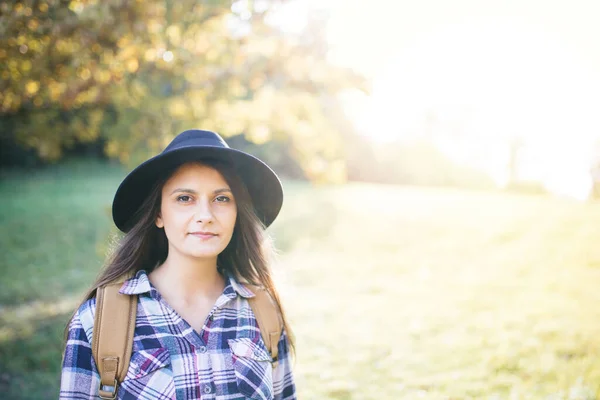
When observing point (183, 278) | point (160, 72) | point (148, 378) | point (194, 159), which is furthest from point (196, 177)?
point (160, 72)

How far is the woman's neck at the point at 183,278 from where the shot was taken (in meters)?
2.11

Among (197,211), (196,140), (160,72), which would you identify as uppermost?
(160,72)

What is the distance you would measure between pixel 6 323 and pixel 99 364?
200 inches

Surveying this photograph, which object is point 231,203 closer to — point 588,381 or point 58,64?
point 58,64

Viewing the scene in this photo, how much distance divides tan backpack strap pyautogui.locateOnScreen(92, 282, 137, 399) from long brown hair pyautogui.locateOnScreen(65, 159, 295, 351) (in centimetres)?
17

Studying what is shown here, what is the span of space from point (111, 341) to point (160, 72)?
128 inches

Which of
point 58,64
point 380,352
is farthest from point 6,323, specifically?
point 380,352

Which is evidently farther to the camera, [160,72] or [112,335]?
[160,72]

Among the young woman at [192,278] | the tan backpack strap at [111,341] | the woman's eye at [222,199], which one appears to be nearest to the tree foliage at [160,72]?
the young woman at [192,278]

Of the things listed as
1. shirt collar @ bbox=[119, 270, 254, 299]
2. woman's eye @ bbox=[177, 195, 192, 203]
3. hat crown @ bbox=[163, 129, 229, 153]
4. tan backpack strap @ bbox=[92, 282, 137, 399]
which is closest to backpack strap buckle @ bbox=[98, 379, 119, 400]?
tan backpack strap @ bbox=[92, 282, 137, 399]

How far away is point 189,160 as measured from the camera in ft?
6.73

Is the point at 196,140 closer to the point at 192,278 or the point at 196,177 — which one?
the point at 196,177

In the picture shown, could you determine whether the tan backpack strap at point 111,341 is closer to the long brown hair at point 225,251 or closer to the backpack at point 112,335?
the backpack at point 112,335

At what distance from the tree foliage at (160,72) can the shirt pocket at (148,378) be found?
247 cm
